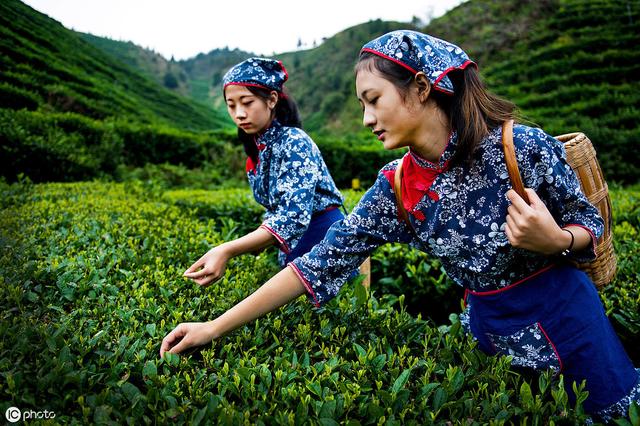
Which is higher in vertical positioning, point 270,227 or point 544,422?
point 270,227

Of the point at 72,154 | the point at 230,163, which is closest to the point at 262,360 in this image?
the point at 72,154

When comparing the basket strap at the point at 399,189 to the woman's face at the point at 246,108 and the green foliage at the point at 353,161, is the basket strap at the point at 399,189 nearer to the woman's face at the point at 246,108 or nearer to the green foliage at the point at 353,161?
the woman's face at the point at 246,108

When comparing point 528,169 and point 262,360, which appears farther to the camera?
point 262,360

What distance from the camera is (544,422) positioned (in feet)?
3.70

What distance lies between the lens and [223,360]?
4.67ft

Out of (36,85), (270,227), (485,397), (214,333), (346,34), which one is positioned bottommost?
(485,397)

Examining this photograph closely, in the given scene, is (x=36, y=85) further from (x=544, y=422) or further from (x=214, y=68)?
(x=214, y=68)

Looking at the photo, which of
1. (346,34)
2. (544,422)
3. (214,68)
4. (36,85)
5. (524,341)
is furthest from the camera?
(214,68)

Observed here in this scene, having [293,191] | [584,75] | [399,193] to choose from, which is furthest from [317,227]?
[584,75]

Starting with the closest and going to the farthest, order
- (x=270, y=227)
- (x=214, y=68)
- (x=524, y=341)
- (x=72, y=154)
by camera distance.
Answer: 1. (x=524, y=341)
2. (x=270, y=227)
3. (x=72, y=154)
4. (x=214, y=68)

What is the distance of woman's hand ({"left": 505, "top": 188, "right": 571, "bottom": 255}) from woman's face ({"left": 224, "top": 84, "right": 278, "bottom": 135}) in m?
1.36

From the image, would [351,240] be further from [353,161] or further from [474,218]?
[353,161]

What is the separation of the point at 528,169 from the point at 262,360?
1076 millimetres

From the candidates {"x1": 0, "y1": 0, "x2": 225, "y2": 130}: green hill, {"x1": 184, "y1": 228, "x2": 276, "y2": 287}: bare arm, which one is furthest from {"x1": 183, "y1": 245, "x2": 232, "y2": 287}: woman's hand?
{"x1": 0, "y1": 0, "x2": 225, "y2": 130}: green hill
